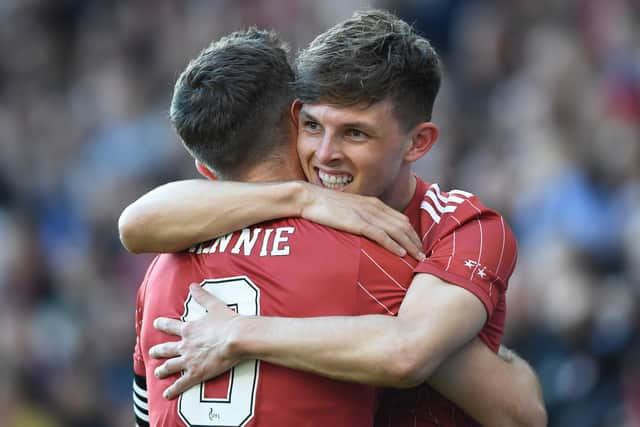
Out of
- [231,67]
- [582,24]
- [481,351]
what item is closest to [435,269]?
[481,351]

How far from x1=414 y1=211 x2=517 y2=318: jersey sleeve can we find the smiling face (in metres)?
0.31

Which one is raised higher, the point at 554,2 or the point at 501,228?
the point at 501,228

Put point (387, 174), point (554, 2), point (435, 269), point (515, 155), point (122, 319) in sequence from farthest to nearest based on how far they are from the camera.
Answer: point (554, 2) → point (122, 319) → point (515, 155) → point (387, 174) → point (435, 269)

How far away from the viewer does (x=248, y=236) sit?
332cm

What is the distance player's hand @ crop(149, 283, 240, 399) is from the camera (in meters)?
3.17

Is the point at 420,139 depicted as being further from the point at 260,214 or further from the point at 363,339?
the point at 363,339

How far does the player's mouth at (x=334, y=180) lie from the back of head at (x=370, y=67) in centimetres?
23

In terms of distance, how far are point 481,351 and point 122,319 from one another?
5.31 m

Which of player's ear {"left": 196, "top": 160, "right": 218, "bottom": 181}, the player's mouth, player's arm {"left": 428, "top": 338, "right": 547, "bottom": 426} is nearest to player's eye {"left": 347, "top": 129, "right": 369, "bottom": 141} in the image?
the player's mouth

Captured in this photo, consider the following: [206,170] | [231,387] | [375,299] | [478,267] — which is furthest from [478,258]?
[206,170]

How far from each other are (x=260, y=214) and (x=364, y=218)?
11.6 inches

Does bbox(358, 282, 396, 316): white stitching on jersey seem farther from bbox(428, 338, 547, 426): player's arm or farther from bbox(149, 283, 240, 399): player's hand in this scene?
bbox(149, 283, 240, 399): player's hand

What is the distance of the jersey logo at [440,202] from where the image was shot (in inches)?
137

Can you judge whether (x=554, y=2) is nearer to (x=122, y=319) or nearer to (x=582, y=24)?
(x=582, y=24)
